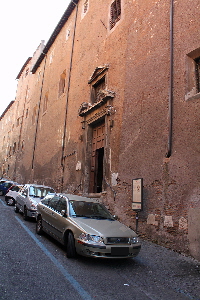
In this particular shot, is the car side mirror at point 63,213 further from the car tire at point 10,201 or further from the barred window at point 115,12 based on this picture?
the barred window at point 115,12

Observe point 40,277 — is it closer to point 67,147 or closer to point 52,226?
point 52,226

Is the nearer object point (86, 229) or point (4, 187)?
point (86, 229)

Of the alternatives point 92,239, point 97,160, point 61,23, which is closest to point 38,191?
point 97,160

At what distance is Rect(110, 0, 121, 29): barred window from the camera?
42.7 ft

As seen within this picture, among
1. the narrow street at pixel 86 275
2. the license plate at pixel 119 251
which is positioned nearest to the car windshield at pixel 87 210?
the narrow street at pixel 86 275

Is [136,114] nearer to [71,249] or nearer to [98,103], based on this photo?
[98,103]

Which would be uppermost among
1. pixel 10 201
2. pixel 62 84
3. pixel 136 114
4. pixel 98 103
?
pixel 62 84

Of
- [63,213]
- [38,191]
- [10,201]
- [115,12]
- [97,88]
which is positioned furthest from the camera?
[10,201]

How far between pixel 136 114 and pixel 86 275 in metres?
6.67

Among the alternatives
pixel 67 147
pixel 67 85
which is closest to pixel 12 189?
pixel 67 147

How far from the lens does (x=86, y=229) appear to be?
5.16 m

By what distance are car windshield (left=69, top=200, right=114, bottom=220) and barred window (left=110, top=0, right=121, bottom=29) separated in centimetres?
1029

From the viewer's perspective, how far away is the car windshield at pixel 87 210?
604 centimetres

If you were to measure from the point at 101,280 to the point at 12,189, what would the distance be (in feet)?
38.6
